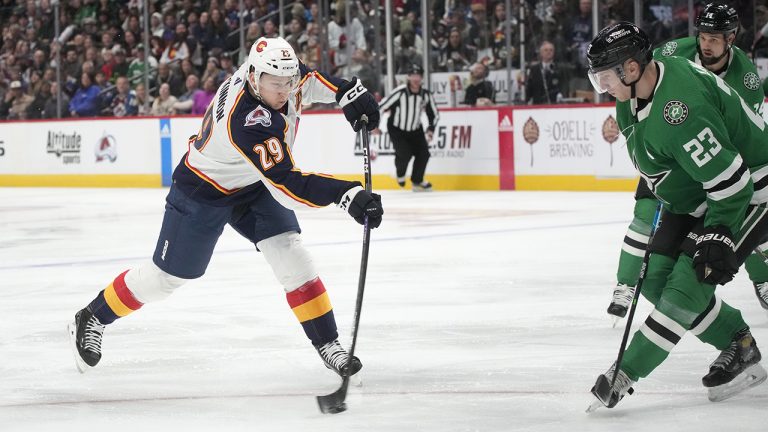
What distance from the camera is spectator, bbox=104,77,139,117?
15938mm

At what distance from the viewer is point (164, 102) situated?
51.1 feet

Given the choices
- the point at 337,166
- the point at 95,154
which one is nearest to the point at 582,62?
the point at 337,166

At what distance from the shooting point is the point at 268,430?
340 cm

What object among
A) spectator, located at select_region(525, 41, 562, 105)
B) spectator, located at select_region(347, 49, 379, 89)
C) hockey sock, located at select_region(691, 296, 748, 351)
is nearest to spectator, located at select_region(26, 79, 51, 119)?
spectator, located at select_region(347, 49, 379, 89)

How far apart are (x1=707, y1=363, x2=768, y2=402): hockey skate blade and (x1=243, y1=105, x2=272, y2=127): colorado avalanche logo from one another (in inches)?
59.1

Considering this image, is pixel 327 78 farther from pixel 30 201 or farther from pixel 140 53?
pixel 140 53

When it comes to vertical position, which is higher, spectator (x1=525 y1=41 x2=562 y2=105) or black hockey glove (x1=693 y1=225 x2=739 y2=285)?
black hockey glove (x1=693 y1=225 x2=739 y2=285)

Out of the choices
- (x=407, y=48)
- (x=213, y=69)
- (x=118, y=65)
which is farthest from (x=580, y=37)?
(x=118, y=65)

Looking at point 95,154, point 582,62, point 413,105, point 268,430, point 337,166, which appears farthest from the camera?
point 95,154

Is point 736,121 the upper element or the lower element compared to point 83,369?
upper

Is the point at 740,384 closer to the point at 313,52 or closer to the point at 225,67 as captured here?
the point at 313,52

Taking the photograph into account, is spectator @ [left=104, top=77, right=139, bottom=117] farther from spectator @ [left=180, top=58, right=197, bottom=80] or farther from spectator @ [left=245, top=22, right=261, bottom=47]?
spectator @ [left=245, top=22, right=261, bottom=47]

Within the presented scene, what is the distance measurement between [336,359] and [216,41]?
1197 centimetres

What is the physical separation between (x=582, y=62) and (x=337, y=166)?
3.29 metres
